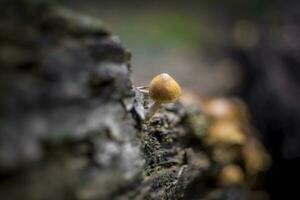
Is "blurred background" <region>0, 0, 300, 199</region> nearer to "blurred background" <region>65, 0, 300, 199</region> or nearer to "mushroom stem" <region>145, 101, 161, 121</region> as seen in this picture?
"blurred background" <region>65, 0, 300, 199</region>

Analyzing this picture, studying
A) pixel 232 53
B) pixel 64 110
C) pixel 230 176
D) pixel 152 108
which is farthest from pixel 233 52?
pixel 64 110

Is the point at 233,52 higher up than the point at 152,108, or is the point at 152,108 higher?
the point at 233,52

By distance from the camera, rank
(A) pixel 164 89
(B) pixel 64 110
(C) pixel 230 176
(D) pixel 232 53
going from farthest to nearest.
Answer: (D) pixel 232 53 < (C) pixel 230 176 < (A) pixel 164 89 < (B) pixel 64 110

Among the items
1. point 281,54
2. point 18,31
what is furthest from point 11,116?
point 281,54

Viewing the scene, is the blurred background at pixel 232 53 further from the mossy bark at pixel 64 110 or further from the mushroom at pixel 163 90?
the mushroom at pixel 163 90

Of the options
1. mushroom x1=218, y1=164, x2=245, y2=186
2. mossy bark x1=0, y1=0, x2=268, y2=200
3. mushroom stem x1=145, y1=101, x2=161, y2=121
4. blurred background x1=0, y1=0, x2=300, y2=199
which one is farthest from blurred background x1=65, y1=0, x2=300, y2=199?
mossy bark x1=0, y1=0, x2=268, y2=200

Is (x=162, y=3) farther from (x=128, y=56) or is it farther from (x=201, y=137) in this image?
(x=128, y=56)

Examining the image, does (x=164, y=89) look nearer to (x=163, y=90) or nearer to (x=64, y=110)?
(x=163, y=90)
